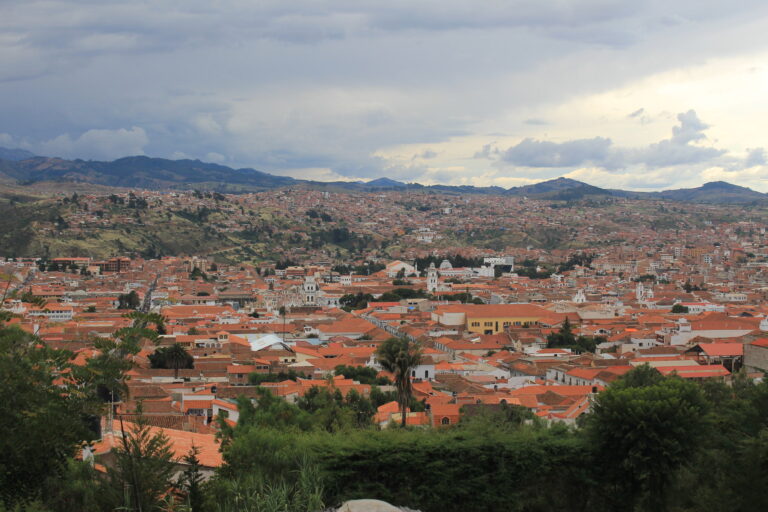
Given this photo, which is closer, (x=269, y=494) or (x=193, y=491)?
(x=269, y=494)

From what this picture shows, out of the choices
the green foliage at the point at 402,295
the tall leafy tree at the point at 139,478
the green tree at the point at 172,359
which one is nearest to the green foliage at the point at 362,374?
the green tree at the point at 172,359

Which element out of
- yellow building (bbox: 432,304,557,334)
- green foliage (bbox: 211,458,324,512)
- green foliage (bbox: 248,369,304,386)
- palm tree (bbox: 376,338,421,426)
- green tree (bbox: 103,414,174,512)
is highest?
green tree (bbox: 103,414,174,512)

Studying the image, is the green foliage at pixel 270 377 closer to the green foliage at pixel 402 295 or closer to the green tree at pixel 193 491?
the green tree at pixel 193 491

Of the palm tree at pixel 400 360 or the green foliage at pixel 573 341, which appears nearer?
the palm tree at pixel 400 360

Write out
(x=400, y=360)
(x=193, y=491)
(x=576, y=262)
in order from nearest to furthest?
(x=193, y=491)
(x=400, y=360)
(x=576, y=262)

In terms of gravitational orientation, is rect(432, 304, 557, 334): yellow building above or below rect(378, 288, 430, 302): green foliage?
above

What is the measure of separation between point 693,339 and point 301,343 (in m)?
20.9

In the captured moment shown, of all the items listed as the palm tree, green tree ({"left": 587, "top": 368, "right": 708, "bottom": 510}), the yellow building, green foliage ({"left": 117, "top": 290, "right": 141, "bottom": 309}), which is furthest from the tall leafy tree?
green foliage ({"left": 117, "top": 290, "right": 141, "bottom": 309})

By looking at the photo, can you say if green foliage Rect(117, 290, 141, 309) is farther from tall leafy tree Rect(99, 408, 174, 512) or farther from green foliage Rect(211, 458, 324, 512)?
tall leafy tree Rect(99, 408, 174, 512)

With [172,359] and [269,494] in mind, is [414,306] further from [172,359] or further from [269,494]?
[269,494]

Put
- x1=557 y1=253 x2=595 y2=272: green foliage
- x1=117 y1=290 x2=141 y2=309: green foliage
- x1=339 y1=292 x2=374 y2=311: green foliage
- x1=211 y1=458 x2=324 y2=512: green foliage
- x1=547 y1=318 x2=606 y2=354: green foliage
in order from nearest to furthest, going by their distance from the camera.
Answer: x1=211 y1=458 x2=324 y2=512: green foliage < x1=547 y1=318 x2=606 y2=354: green foliage < x1=117 y1=290 x2=141 y2=309: green foliage < x1=339 y1=292 x2=374 y2=311: green foliage < x1=557 y1=253 x2=595 y2=272: green foliage

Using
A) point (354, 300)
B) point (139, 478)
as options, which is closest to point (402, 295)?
point (354, 300)

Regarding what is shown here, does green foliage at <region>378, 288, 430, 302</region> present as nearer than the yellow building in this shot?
No

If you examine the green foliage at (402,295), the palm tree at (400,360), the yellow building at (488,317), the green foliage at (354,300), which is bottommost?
the green foliage at (354,300)
